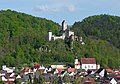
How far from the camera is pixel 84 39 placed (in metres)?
69.6

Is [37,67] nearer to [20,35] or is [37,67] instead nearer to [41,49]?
[41,49]

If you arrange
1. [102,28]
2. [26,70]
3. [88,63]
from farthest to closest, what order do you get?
[102,28] → [88,63] → [26,70]

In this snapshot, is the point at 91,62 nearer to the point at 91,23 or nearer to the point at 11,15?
the point at 11,15

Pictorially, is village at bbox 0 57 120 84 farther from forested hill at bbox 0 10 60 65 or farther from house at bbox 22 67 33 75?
forested hill at bbox 0 10 60 65

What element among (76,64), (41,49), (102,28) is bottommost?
(76,64)

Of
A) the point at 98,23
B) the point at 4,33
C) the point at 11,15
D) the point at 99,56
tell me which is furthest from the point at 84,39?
the point at 98,23

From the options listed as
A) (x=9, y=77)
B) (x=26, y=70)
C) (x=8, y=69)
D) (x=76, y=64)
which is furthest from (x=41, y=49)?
(x=9, y=77)

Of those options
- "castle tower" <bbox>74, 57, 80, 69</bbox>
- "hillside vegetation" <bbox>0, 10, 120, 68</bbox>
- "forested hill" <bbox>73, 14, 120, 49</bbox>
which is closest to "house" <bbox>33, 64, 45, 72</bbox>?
"hillside vegetation" <bbox>0, 10, 120, 68</bbox>

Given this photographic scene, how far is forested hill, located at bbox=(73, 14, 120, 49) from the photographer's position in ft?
268

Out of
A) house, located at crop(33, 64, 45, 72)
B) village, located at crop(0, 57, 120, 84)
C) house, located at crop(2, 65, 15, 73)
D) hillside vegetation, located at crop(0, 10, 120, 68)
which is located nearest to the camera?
village, located at crop(0, 57, 120, 84)

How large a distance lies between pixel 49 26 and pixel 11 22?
6.99 m

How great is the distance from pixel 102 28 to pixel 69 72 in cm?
3853

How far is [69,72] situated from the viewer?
177 feet

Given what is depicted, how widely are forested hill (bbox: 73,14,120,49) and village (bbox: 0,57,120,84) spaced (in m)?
14.4
